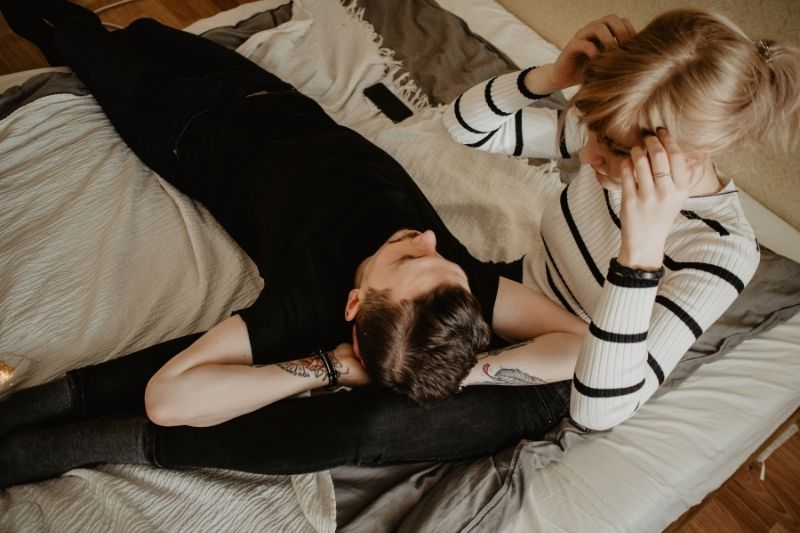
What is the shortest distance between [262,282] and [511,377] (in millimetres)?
660

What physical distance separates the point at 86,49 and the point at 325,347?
1.13 metres

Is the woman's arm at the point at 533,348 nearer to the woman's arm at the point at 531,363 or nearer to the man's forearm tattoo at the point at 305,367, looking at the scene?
the woman's arm at the point at 531,363

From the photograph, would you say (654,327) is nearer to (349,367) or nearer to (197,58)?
(349,367)

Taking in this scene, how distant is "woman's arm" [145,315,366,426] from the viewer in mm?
946

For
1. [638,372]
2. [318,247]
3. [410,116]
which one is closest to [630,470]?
[638,372]

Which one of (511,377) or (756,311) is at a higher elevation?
(756,311)

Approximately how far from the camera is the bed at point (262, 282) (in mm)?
996

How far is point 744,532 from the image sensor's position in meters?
1.26

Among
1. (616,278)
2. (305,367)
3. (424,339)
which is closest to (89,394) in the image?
(305,367)

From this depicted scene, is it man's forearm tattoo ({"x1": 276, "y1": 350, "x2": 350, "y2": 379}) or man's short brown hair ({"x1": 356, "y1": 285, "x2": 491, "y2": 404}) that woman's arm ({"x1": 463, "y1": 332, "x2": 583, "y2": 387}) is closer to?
man's short brown hair ({"x1": 356, "y1": 285, "x2": 491, "y2": 404})

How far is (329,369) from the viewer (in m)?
1.03

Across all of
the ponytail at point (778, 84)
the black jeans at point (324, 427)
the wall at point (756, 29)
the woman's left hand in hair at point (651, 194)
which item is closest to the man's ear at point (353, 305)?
the black jeans at point (324, 427)

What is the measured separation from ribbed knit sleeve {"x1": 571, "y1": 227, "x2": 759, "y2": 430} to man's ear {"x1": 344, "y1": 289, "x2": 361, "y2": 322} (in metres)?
0.41

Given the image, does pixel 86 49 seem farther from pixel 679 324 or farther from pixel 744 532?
pixel 744 532
